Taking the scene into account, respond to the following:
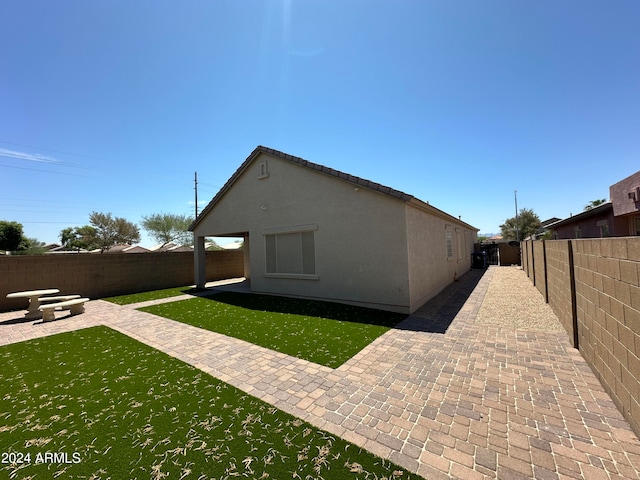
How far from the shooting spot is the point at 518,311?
7.46 meters

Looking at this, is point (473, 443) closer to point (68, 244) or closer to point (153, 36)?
point (153, 36)

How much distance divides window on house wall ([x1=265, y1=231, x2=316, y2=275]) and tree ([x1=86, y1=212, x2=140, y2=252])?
4721 centimetres

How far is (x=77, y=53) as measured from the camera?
967 cm

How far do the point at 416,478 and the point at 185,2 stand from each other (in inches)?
484

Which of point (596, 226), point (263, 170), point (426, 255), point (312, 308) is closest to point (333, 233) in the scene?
point (312, 308)

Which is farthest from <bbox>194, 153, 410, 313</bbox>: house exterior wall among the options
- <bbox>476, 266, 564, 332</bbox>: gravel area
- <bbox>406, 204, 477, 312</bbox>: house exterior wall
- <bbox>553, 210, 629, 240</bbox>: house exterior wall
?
<bbox>553, 210, 629, 240</bbox>: house exterior wall

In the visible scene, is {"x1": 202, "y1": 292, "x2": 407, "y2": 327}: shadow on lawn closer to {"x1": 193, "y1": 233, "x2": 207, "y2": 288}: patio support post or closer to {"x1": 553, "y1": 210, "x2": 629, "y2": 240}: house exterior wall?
{"x1": 193, "y1": 233, "x2": 207, "y2": 288}: patio support post

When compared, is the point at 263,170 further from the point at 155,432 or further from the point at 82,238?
the point at 82,238

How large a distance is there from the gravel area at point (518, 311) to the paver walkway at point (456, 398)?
615 mm

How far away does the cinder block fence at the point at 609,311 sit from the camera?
257 centimetres

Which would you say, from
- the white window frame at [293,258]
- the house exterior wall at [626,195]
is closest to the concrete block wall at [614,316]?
the white window frame at [293,258]

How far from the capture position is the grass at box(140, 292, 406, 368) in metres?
5.23

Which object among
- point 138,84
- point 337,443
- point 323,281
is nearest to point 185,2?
point 138,84

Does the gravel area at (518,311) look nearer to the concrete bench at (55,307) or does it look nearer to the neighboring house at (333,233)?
the neighboring house at (333,233)
